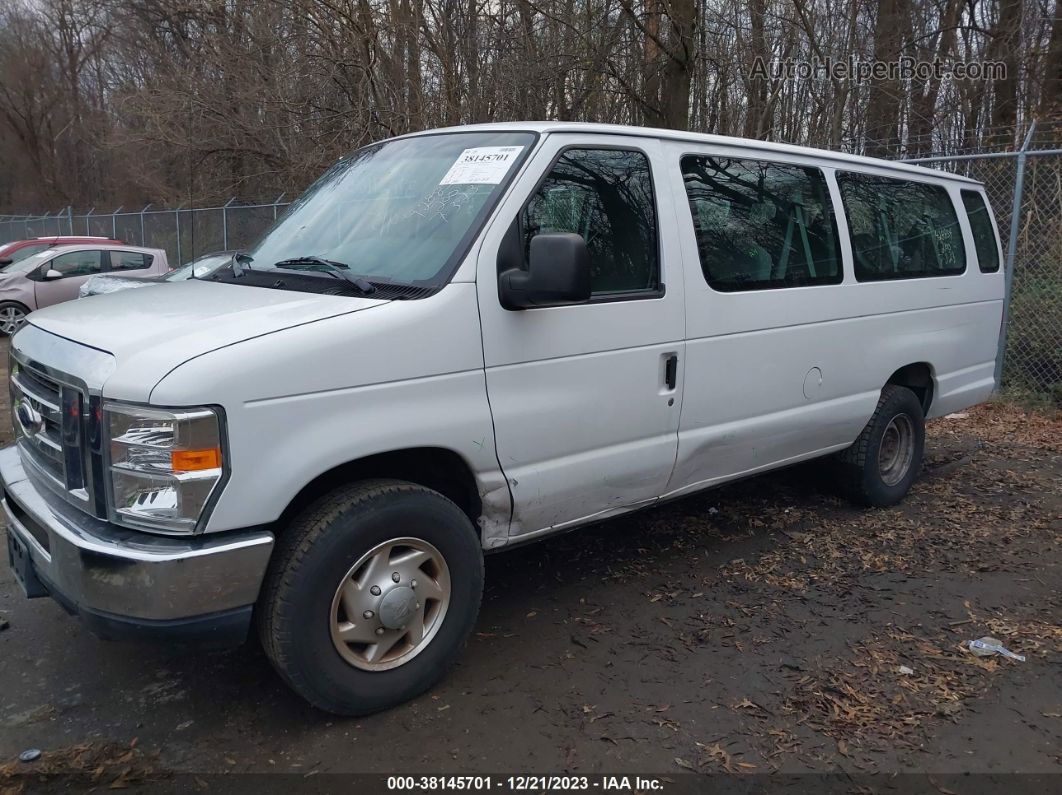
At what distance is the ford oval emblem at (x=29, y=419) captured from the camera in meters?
3.15

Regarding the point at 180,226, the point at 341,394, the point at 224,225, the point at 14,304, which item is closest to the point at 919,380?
the point at 341,394

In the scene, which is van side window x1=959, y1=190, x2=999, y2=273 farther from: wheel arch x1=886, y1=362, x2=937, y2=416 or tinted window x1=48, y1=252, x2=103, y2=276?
tinted window x1=48, y1=252, x2=103, y2=276

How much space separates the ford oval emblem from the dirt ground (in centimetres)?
100

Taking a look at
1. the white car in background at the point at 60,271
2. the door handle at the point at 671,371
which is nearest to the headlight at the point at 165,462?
the door handle at the point at 671,371

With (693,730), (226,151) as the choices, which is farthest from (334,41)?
(693,730)

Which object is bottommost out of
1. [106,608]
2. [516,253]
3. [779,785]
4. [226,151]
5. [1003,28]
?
[779,785]

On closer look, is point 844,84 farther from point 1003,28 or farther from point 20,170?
point 20,170

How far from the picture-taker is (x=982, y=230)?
234 inches

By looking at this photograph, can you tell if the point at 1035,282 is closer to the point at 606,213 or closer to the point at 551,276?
the point at 606,213

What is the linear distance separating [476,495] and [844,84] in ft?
40.5

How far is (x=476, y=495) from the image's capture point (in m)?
3.40

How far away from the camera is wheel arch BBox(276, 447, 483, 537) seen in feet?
9.94

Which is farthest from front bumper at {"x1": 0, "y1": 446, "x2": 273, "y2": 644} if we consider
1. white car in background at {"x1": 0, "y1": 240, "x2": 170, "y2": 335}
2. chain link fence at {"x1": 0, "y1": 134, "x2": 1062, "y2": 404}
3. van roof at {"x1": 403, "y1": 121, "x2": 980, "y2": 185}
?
white car in background at {"x1": 0, "y1": 240, "x2": 170, "y2": 335}

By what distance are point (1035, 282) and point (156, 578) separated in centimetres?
838
